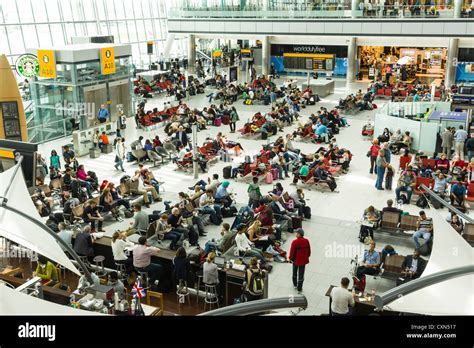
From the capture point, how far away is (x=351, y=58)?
1602 inches

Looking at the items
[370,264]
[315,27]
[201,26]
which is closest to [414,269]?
[370,264]

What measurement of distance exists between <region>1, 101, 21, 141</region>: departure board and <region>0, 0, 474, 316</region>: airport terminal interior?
0.06 meters

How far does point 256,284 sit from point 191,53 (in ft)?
129

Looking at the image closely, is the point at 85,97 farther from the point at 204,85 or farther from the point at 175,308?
the point at 175,308

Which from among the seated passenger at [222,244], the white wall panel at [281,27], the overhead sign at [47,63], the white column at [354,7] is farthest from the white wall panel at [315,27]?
the seated passenger at [222,244]

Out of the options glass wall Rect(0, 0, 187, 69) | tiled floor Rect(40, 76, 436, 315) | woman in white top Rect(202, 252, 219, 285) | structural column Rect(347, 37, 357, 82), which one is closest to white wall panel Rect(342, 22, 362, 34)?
structural column Rect(347, 37, 357, 82)

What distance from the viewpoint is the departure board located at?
2012 cm

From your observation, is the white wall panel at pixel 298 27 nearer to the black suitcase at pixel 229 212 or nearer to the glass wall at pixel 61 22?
the glass wall at pixel 61 22

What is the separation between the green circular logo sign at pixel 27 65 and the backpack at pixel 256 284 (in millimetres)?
19097

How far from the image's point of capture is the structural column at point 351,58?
40.0 meters

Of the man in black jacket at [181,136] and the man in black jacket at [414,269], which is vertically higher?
the man in black jacket at [414,269]

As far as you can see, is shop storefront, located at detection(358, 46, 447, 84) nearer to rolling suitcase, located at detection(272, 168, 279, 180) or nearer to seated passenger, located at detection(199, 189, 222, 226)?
rolling suitcase, located at detection(272, 168, 279, 180)
